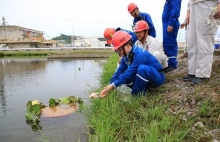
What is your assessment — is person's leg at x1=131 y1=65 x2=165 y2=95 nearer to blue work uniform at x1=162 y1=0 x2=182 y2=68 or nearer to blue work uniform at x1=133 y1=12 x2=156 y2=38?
blue work uniform at x1=162 y1=0 x2=182 y2=68

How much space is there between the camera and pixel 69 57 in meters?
18.1

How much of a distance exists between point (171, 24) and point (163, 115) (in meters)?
2.21

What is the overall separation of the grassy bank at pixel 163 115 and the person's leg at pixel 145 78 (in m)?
0.12

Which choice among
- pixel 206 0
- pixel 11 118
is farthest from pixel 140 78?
pixel 11 118

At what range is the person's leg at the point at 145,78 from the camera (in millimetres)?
2521

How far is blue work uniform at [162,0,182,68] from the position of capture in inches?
149

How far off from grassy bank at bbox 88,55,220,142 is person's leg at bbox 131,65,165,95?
124 millimetres

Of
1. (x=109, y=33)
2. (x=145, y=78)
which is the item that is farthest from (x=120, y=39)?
(x=109, y=33)

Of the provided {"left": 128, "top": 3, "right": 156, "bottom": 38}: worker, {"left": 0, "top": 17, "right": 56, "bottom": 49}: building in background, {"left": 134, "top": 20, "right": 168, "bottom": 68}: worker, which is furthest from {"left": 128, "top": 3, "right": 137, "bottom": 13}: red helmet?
{"left": 0, "top": 17, "right": 56, "bottom": 49}: building in background

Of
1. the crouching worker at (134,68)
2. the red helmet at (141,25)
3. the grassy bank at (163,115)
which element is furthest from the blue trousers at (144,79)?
the red helmet at (141,25)

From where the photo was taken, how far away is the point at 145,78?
8.42 ft

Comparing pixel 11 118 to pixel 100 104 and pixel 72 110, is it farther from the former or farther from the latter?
pixel 100 104

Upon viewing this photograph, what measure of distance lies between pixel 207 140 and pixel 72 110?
2551mm

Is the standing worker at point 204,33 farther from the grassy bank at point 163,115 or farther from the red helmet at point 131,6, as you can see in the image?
the red helmet at point 131,6
